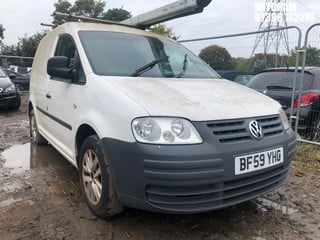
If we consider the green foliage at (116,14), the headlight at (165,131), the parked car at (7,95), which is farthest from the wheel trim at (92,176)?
the green foliage at (116,14)

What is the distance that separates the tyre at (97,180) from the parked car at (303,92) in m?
3.68

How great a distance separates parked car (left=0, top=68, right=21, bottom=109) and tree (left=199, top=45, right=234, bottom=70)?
19.2 ft

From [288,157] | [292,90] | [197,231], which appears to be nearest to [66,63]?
[197,231]

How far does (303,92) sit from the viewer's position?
5.54 m

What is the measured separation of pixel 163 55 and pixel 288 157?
5.70 feet

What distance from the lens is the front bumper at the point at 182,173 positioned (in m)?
2.45

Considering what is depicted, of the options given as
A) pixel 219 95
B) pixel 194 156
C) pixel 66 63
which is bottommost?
pixel 194 156

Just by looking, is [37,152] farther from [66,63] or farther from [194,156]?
[194,156]

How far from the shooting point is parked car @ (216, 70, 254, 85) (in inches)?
313

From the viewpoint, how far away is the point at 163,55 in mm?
3926

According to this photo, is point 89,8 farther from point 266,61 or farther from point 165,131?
point 165,131

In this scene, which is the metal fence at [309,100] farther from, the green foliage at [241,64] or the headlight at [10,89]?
the headlight at [10,89]

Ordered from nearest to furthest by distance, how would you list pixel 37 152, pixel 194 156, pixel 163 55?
pixel 194 156
pixel 163 55
pixel 37 152

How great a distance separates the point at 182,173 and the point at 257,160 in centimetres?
67
